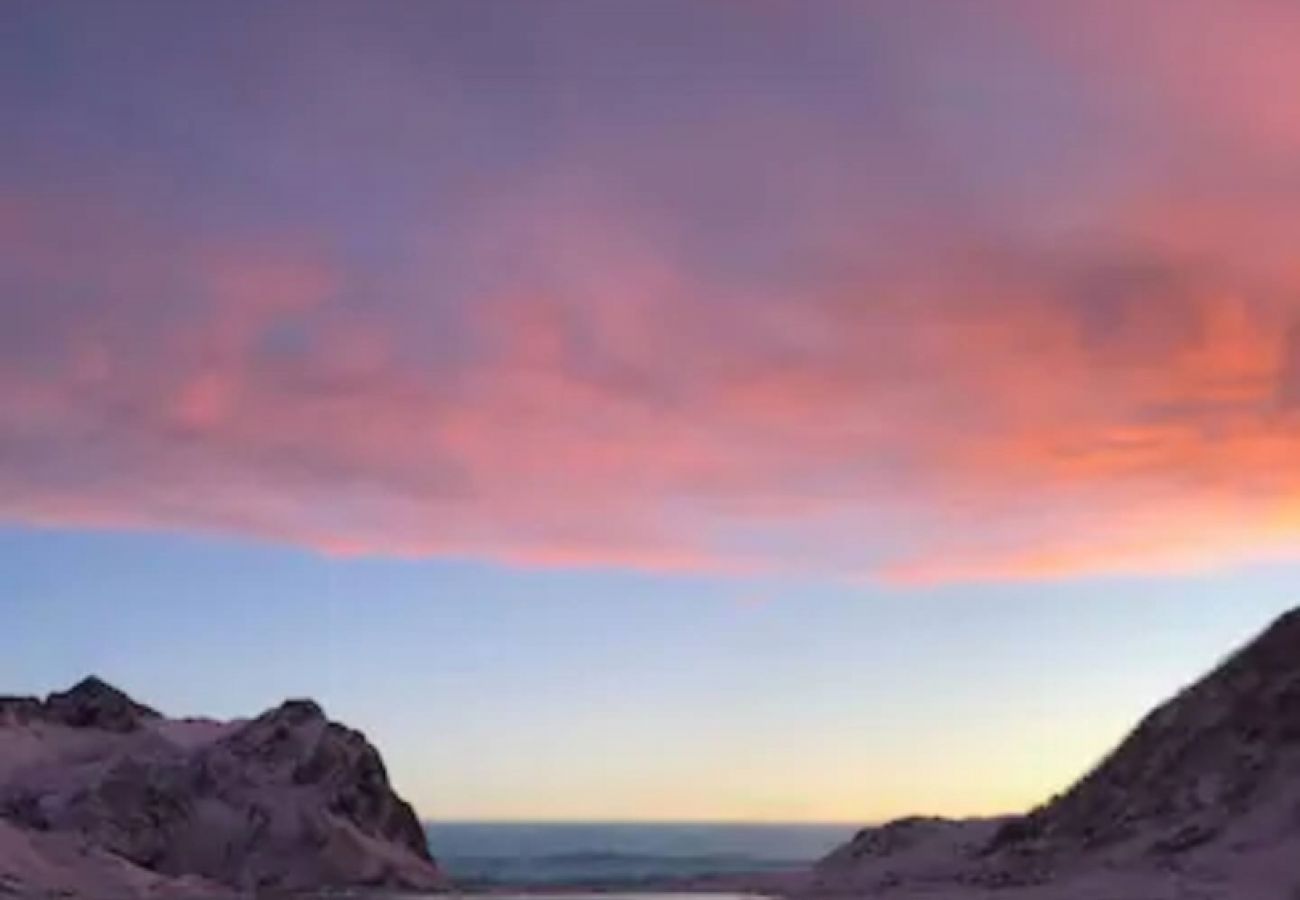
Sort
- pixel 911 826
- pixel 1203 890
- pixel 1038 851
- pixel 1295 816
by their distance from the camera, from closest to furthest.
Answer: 1. pixel 1203 890
2. pixel 1295 816
3. pixel 1038 851
4. pixel 911 826

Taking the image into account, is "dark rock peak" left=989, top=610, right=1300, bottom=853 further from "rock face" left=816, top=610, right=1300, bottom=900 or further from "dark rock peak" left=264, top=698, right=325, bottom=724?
"dark rock peak" left=264, top=698, right=325, bottom=724

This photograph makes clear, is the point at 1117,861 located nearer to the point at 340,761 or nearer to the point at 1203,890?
the point at 1203,890

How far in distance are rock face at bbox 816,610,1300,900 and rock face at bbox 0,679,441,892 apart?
2139 cm

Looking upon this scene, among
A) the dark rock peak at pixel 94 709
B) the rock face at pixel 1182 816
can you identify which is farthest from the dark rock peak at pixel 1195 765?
the dark rock peak at pixel 94 709

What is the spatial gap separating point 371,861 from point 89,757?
16473 mm

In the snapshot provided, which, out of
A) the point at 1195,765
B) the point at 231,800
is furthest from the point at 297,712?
the point at 1195,765

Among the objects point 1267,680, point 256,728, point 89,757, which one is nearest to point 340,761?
point 256,728

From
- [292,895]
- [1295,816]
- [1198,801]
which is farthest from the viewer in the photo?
[292,895]

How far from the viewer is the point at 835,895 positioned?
180ft

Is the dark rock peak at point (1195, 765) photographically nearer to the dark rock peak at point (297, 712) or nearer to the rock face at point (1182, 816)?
the rock face at point (1182, 816)

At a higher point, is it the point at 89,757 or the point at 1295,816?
the point at 89,757

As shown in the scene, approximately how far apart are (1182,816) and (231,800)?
4205cm

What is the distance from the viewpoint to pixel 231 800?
7988cm

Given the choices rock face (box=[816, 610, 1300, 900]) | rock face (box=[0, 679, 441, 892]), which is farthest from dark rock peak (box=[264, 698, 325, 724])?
rock face (box=[816, 610, 1300, 900])
